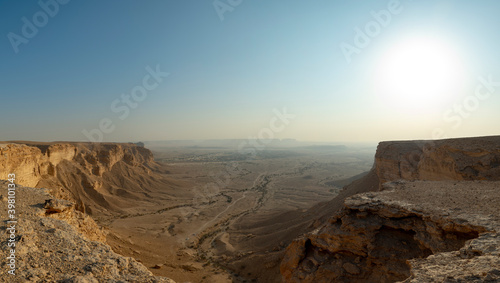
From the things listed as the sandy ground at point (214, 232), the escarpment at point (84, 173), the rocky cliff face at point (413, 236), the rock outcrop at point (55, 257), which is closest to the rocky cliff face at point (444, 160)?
the rocky cliff face at point (413, 236)

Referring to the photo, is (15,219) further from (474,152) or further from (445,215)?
(474,152)

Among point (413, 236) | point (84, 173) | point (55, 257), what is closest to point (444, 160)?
point (413, 236)

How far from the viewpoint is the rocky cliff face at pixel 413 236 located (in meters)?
5.77

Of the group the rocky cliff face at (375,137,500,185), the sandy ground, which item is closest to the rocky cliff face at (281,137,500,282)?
the rocky cliff face at (375,137,500,185)

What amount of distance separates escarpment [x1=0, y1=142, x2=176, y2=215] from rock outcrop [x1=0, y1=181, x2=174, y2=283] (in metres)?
11.8

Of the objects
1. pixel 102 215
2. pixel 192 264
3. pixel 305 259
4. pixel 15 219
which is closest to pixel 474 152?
pixel 305 259

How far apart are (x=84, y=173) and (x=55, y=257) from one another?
111ft

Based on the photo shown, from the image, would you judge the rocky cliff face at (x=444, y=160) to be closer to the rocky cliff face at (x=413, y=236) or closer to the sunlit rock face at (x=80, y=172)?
the rocky cliff face at (x=413, y=236)

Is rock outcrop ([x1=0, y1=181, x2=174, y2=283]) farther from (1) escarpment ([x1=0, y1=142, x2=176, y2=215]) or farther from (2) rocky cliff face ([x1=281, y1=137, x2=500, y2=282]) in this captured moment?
(1) escarpment ([x1=0, y1=142, x2=176, y2=215])

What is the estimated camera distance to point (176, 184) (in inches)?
1973

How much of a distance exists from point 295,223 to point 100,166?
109 feet

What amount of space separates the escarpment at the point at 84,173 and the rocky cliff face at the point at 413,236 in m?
17.0

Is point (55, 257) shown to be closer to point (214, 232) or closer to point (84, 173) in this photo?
point (214, 232)

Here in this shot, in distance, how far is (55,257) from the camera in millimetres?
5859
